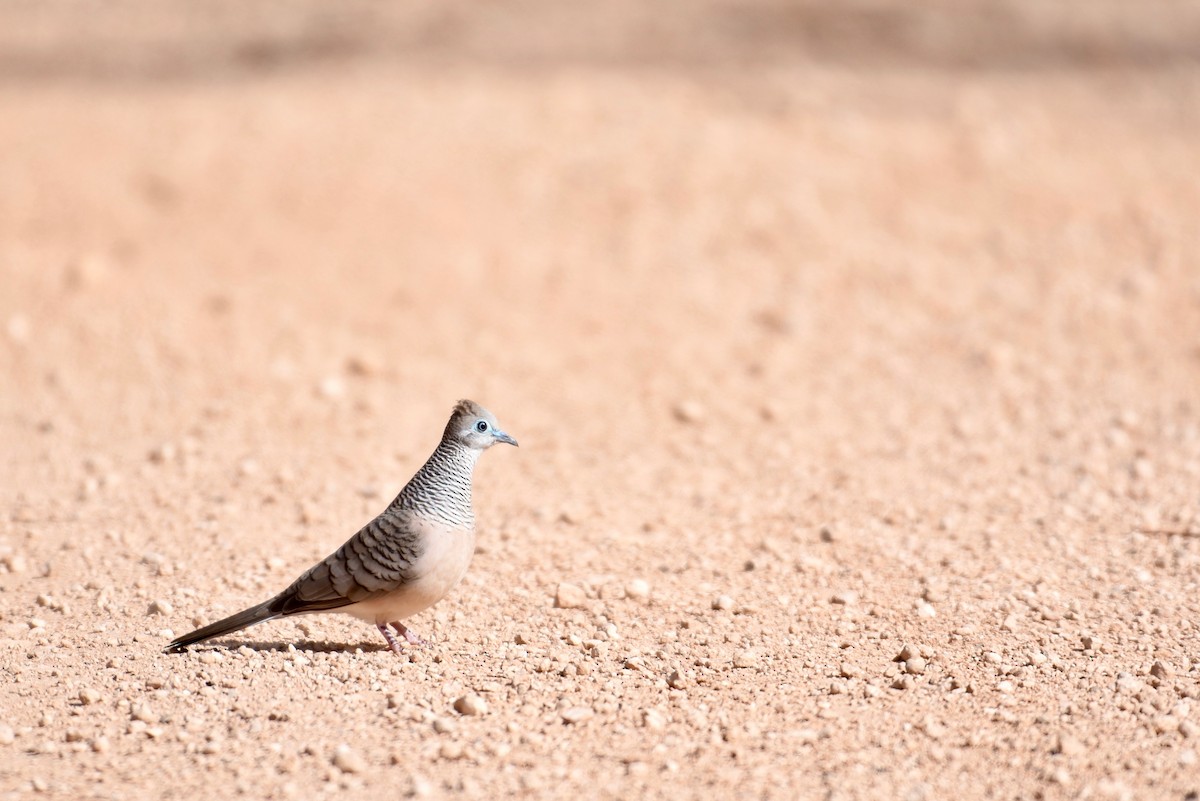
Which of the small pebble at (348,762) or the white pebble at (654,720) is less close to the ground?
the small pebble at (348,762)

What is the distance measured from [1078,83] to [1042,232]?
3.29m

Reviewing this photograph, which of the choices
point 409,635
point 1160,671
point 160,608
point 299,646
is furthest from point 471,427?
point 1160,671

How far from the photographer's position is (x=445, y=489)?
5238 mm

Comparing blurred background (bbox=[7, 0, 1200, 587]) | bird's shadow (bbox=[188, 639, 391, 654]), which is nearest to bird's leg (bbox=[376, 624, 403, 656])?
bird's shadow (bbox=[188, 639, 391, 654])

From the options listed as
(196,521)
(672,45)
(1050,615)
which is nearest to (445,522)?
(196,521)

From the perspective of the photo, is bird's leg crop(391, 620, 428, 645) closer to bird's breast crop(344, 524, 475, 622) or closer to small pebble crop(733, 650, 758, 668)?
bird's breast crop(344, 524, 475, 622)

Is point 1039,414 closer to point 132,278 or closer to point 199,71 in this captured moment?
point 132,278

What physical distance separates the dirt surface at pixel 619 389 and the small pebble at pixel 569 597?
0.04 meters

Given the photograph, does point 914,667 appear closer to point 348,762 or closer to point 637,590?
point 637,590

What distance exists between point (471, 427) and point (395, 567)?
0.72m

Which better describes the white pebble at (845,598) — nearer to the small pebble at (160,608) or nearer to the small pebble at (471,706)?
the small pebble at (471,706)

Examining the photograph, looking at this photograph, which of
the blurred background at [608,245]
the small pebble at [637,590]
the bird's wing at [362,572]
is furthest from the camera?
the blurred background at [608,245]

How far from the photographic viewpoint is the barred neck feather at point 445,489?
518 centimetres

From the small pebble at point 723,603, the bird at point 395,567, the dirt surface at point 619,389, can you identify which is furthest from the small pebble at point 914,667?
the bird at point 395,567
